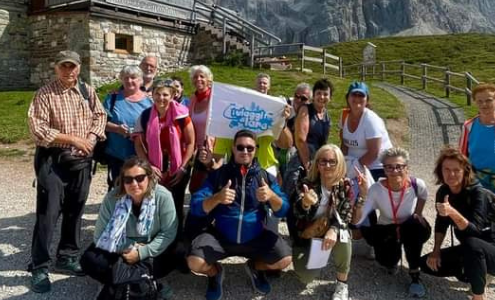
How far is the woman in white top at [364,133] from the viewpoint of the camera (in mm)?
4305

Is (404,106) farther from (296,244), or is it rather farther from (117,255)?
(117,255)

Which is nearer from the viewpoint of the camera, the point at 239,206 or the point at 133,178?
the point at 133,178

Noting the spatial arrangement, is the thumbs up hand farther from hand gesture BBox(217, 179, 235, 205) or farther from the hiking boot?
the hiking boot

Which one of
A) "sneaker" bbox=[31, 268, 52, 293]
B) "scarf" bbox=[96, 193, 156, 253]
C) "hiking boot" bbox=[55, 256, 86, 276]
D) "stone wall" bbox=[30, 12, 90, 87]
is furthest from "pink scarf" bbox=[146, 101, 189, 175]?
"stone wall" bbox=[30, 12, 90, 87]

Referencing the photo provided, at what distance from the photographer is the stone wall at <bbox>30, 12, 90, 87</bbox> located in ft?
49.7

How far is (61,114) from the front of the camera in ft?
12.8

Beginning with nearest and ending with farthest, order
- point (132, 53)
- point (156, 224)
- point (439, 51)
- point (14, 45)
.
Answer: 1. point (156, 224)
2. point (132, 53)
3. point (14, 45)
4. point (439, 51)

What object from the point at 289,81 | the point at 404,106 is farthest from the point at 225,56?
the point at 404,106

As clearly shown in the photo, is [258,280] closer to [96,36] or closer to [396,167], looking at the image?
[396,167]

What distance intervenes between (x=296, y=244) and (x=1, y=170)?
6.79m

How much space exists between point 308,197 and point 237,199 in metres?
0.59

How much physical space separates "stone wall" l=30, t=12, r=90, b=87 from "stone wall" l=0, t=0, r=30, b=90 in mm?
291

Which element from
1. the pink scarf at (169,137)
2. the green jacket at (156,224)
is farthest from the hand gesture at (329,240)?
the pink scarf at (169,137)

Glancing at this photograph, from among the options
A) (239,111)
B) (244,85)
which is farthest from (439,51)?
(239,111)
